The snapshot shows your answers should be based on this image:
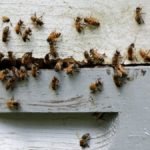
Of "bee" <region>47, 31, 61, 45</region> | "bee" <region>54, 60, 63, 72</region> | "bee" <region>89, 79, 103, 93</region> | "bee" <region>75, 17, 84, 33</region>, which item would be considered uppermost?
"bee" <region>75, 17, 84, 33</region>

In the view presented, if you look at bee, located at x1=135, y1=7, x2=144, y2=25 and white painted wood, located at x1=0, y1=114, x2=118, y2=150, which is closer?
bee, located at x1=135, y1=7, x2=144, y2=25

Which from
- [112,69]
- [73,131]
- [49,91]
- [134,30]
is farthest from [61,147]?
[134,30]

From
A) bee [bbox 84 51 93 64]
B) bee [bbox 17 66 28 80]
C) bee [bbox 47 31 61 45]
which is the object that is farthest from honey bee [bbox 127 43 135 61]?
bee [bbox 17 66 28 80]

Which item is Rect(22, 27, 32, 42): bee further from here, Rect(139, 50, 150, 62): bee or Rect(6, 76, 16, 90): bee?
Rect(139, 50, 150, 62): bee

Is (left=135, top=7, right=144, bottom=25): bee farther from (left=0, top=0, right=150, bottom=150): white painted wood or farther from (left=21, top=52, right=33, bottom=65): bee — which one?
(left=21, top=52, right=33, bottom=65): bee

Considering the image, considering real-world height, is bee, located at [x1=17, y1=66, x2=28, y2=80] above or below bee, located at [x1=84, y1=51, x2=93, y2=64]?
below

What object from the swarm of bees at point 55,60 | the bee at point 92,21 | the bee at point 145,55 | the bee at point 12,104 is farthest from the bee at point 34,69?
the bee at point 145,55
